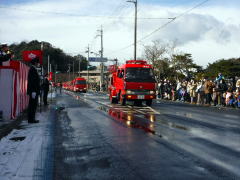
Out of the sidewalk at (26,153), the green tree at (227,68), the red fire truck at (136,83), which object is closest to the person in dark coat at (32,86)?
the sidewalk at (26,153)

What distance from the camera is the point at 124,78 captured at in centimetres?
2088

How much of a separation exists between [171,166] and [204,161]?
0.70m

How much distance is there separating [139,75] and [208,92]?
5.56 meters

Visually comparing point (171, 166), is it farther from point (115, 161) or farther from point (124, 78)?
point (124, 78)

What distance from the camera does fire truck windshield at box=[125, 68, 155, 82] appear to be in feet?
68.4

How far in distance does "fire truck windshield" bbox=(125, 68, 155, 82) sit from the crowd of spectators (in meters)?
4.62

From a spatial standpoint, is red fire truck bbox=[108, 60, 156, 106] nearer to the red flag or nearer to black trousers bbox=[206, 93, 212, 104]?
black trousers bbox=[206, 93, 212, 104]

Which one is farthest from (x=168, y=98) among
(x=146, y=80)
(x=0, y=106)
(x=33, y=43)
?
(x=33, y=43)

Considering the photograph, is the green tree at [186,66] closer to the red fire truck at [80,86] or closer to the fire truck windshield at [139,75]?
the red fire truck at [80,86]

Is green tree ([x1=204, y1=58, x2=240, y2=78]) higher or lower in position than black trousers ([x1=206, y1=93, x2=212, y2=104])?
higher

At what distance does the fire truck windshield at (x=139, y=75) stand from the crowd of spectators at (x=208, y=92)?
4.62 metres

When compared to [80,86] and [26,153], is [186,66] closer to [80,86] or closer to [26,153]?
[80,86]

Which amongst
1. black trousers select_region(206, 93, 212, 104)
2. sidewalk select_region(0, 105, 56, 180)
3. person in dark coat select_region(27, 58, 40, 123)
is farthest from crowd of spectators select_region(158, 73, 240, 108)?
sidewalk select_region(0, 105, 56, 180)

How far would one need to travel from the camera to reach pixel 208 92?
23516mm
